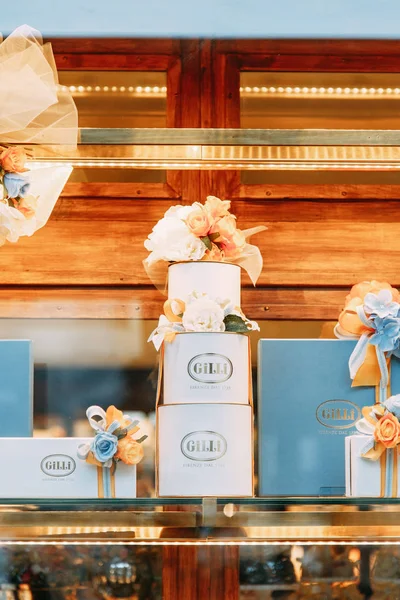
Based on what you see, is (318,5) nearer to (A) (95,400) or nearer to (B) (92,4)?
(B) (92,4)

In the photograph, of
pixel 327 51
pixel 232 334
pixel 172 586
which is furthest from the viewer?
pixel 327 51

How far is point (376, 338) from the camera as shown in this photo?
1363 mm

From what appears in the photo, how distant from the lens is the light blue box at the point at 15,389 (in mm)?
1368

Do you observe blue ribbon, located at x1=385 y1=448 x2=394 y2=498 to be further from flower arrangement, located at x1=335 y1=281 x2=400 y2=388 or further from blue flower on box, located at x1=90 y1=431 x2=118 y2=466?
blue flower on box, located at x1=90 y1=431 x2=118 y2=466

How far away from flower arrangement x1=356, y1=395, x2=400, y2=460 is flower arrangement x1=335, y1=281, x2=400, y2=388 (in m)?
0.07

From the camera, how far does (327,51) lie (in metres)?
1.91

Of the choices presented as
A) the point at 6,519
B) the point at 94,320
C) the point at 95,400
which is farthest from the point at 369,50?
the point at 6,519

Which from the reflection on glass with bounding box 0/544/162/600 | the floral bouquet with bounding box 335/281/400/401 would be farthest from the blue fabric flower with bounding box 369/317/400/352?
the reflection on glass with bounding box 0/544/162/600

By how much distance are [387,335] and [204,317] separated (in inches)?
12.1

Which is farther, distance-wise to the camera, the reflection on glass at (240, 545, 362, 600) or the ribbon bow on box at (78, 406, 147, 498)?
the reflection on glass at (240, 545, 362, 600)

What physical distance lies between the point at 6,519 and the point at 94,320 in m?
0.68

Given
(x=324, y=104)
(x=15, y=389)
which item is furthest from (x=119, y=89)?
(x=15, y=389)

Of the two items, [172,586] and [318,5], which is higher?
[318,5]

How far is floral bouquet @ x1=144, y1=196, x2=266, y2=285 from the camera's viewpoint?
4.64 feet
